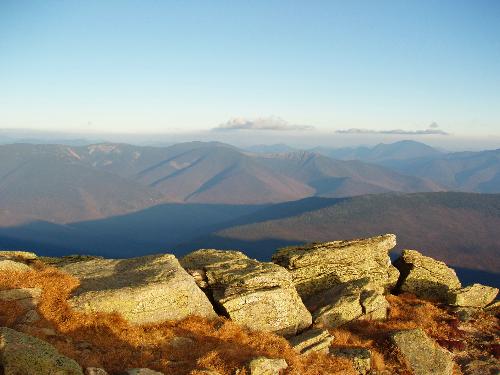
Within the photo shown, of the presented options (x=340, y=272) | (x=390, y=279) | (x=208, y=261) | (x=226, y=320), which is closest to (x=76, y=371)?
(x=226, y=320)

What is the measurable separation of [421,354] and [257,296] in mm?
11685

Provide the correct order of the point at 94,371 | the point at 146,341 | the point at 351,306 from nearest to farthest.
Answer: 1. the point at 94,371
2. the point at 146,341
3. the point at 351,306

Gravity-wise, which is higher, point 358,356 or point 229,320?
point 229,320

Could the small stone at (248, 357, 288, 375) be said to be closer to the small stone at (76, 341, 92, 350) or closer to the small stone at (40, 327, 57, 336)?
the small stone at (76, 341, 92, 350)

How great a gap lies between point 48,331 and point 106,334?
114 inches

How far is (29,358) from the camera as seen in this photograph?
1441 cm

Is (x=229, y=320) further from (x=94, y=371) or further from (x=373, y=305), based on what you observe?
(x=373, y=305)

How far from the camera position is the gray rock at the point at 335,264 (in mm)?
36312

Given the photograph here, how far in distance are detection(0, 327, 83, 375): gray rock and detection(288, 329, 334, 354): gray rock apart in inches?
519

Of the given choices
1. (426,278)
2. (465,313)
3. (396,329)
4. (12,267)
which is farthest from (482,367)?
(12,267)

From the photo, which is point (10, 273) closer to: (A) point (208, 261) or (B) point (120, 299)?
(B) point (120, 299)

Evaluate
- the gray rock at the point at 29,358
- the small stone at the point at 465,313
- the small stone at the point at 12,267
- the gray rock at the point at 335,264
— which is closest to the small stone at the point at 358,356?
the gray rock at the point at 335,264

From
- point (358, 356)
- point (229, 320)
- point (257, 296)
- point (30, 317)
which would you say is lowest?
point (358, 356)

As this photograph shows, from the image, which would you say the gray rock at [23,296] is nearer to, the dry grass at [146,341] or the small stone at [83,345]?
the dry grass at [146,341]
